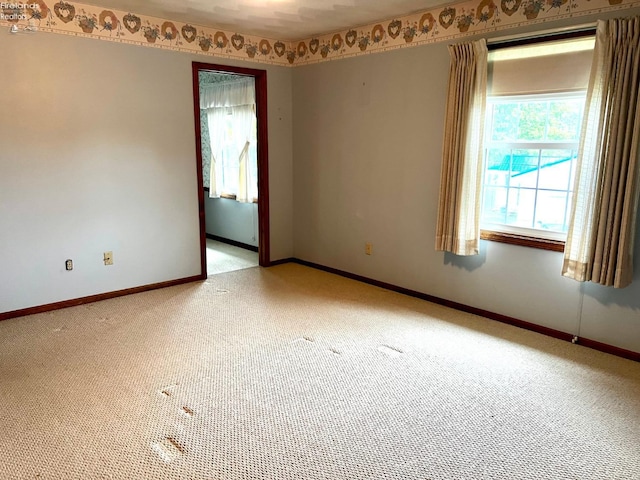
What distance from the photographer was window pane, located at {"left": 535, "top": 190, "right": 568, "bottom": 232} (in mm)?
3375

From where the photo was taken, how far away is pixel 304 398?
101 inches

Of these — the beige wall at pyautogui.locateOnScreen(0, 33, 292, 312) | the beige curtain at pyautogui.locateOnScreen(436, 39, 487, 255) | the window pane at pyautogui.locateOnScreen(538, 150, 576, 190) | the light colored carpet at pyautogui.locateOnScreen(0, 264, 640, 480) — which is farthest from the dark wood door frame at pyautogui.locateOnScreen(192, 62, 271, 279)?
the window pane at pyautogui.locateOnScreen(538, 150, 576, 190)

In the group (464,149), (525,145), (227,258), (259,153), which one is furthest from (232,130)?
(525,145)

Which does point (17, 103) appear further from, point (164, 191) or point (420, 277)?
point (420, 277)

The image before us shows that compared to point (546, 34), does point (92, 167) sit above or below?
below

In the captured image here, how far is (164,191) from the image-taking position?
14.6ft

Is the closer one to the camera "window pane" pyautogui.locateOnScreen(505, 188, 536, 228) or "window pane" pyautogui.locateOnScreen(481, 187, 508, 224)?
"window pane" pyautogui.locateOnScreen(505, 188, 536, 228)

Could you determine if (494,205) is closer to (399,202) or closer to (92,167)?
(399,202)

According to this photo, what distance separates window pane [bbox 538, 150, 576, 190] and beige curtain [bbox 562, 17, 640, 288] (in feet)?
0.81

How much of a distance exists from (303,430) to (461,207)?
221 cm

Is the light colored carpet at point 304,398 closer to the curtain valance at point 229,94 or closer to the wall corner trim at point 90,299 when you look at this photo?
the wall corner trim at point 90,299


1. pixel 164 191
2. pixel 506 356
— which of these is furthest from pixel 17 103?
pixel 506 356

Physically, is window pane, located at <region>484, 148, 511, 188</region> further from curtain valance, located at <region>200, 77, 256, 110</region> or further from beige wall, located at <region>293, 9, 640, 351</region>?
curtain valance, located at <region>200, 77, 256, 110</region>

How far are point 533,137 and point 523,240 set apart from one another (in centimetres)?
78
